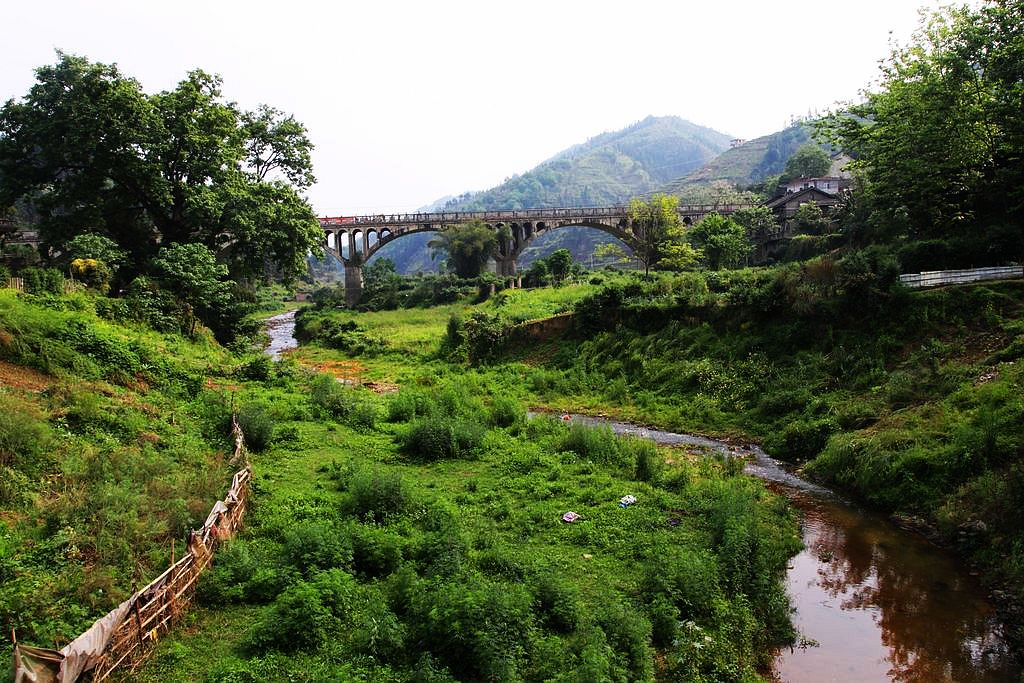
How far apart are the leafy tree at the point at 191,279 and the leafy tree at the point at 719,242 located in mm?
30977

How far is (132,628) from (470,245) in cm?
5587

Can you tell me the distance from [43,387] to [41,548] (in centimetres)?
742

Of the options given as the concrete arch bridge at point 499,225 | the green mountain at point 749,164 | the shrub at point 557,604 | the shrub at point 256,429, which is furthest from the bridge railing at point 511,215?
the green mountain at point 749,164

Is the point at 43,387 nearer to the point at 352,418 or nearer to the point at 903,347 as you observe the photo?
the point at 352,418

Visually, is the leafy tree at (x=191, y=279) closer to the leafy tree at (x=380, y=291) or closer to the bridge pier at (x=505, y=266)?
the leafy tree at (x=380, y=291)

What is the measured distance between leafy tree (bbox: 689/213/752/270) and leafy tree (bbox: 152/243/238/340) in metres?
31.0

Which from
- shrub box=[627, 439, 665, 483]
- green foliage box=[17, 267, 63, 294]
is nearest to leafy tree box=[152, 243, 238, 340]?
green foliage box=[17, 267, 63, 294]

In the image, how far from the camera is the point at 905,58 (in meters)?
26.8

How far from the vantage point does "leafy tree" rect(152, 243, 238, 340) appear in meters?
26.5

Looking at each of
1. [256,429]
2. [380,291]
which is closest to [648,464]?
[256,429]

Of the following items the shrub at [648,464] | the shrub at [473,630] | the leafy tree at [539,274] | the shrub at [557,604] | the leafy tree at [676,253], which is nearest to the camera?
the shrub at [473,630]

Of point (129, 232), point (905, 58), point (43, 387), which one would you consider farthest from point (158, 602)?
point (905, 58)

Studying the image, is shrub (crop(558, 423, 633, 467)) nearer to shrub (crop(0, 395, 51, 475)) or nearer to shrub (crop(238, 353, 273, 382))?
shrub (crop(0, 395, 51, 475))

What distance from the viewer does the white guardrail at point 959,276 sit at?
1991 cm
